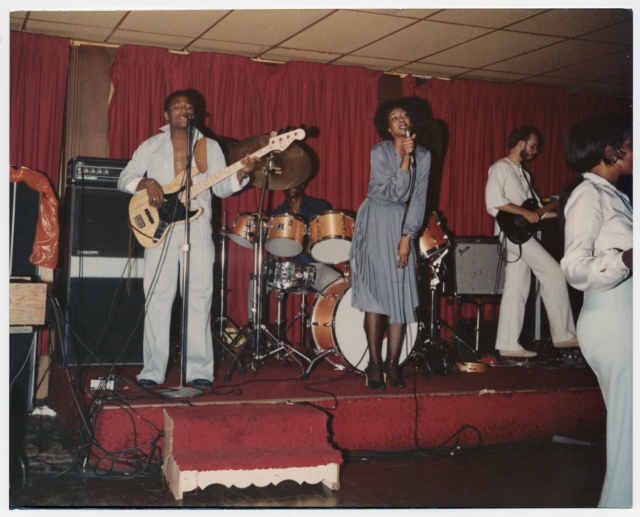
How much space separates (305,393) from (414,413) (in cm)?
67

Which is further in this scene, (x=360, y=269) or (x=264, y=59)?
(x=264, y=59)

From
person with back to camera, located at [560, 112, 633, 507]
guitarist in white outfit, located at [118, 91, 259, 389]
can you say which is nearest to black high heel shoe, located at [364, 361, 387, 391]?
guitarist in white outfit, located at [118, 91, 259, 389]

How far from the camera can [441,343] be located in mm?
4992

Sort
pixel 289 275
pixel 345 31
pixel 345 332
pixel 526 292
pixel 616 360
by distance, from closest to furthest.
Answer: pixel 616 360 < pixel 345 332 < pixel 289 275 < pixel 526 292 < pixel 345 31

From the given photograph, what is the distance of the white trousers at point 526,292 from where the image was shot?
5.14 metres

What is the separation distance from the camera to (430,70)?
6.63 metres

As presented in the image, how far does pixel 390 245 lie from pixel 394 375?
803 mm

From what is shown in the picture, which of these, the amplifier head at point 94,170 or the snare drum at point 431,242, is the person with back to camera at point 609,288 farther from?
the amplifier head at point 94,170

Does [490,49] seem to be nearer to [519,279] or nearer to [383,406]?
[519,279]

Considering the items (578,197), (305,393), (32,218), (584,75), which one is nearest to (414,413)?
(305,393)

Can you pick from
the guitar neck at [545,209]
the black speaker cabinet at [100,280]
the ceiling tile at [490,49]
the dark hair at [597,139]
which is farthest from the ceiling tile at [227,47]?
the dark hair at [597,139]

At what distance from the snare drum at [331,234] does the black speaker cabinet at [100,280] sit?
4.29ft

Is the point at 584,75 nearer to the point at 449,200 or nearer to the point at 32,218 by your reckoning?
the point at 449,200

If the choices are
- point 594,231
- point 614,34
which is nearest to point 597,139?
point 594,231
